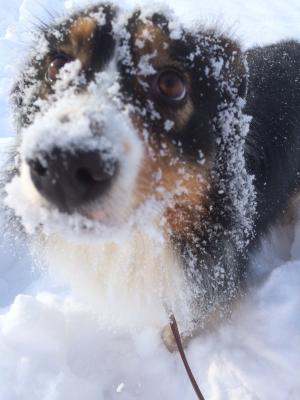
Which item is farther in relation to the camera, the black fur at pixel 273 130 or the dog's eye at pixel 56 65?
the black fur at pixel 273 130

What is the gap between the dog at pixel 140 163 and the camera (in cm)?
165

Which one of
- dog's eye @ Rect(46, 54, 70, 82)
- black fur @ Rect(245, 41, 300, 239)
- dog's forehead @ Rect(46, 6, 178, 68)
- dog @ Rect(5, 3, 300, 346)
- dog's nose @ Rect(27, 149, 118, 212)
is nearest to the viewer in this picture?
dog's nose @ Rect(27, 149, 118, 212)

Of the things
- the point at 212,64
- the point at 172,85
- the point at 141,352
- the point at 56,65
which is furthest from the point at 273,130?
the point at 141,352

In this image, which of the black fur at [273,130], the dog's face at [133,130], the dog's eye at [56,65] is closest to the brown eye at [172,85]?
the dog's face at [133,130]

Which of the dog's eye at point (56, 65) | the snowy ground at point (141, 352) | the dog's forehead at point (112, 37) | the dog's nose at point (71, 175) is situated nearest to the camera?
the dog's nose at point (71, 175)

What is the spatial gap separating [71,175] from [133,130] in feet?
1.21

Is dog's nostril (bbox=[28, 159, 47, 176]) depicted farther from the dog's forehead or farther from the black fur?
the black fur

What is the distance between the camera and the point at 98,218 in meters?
1.76

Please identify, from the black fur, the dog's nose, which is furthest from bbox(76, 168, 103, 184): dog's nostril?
the black fur

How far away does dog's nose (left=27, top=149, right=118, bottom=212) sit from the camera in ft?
4.99

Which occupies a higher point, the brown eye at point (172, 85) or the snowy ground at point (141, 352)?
the brown eye at point (172, 85)

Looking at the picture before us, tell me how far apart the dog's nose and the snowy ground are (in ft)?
4.47

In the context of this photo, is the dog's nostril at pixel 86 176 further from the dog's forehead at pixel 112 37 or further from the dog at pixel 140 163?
the dog's forehead at pixel 112 37

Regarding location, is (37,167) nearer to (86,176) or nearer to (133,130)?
(86,176)
